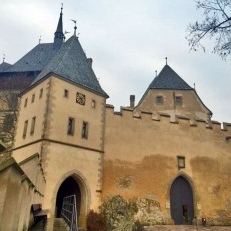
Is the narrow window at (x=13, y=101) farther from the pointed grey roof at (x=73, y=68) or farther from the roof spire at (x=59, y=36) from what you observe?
the pointed grey roof at (x=73, y=68)

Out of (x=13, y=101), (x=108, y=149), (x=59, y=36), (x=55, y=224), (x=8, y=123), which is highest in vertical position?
(x=59, y=36)

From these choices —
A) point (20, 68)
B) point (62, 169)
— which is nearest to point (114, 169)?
point (62, 169)

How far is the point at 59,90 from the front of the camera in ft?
46.8

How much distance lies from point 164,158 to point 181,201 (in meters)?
2.55

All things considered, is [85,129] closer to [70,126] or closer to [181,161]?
[70,126]

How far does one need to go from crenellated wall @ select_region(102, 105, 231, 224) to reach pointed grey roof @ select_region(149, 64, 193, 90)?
7193 millimetres

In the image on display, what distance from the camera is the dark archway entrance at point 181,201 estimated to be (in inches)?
634

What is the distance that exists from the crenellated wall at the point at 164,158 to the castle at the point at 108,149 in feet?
0.17

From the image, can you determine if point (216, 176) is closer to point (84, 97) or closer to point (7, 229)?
point (84, 97)

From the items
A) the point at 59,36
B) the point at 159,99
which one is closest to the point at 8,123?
the point at 159,99

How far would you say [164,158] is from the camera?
54.2 feet

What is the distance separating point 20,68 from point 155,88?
1625 centimetres

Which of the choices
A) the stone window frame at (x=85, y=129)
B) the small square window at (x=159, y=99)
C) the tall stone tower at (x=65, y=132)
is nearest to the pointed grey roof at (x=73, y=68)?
the tall stone tower at (x=65, y=132)

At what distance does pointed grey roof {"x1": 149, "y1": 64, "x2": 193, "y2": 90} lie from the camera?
24828mm
